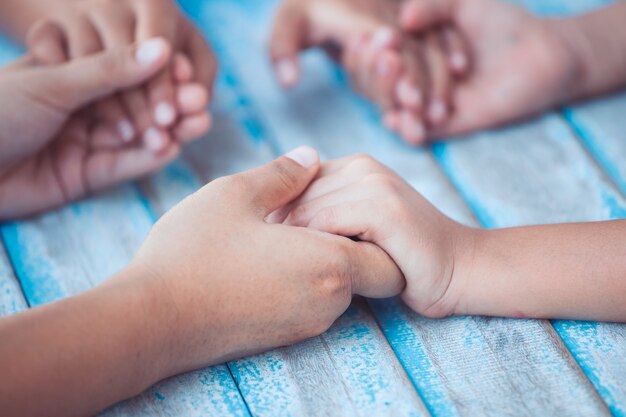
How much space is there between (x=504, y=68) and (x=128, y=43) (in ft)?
2.15

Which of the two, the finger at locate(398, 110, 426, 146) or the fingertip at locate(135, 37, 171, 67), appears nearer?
the fingertip at locate(135, 37, 171, 67)

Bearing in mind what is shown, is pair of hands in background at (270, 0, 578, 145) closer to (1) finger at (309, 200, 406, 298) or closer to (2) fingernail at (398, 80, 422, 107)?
(2) fingernail at (398, 80, 422, 107)

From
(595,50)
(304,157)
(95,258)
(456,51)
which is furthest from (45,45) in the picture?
(595,50)

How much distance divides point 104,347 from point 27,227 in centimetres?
40

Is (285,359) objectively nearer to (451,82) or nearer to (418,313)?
(418,313)

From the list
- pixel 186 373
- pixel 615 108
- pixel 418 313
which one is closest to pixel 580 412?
pixel 418 313

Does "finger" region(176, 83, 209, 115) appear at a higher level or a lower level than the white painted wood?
higher

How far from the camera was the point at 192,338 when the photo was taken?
0.78 meters

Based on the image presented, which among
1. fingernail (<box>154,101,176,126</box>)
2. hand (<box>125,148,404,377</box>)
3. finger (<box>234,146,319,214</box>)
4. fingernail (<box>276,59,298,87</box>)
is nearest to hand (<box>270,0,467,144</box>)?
fingernail (<box>276,59,298,87</box>)

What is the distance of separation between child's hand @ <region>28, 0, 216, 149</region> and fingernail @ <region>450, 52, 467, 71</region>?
45cm

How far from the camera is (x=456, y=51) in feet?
4.30

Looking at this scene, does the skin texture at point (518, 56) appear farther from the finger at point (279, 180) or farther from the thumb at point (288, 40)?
the finger at point (279, 180)

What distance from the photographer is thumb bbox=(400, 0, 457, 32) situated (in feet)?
4.26

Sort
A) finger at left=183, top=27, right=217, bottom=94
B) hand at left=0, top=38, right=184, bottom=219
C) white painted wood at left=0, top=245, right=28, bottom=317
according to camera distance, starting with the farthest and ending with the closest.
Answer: finger at left=183, top=27, right=217, bottom=94 < hand at left=0, top=38, right=184, bottom=219 < white painted wood at left=0, top=245, right=28, bottom=317
